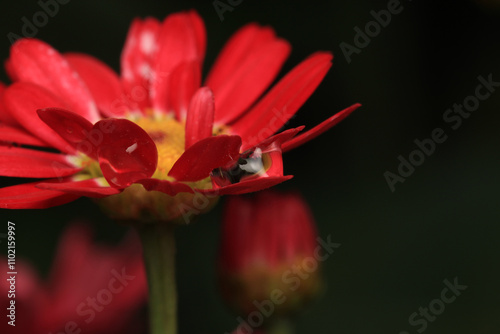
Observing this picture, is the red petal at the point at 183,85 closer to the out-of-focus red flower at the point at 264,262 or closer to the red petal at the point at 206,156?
the out-of-focus red flower at the point at 264,262

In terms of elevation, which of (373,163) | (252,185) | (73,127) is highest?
(373,163)

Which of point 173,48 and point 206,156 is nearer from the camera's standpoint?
point 206,156

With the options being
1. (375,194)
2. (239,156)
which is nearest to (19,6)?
(375,194)

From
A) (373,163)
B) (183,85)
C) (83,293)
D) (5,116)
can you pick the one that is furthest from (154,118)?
(373,163)

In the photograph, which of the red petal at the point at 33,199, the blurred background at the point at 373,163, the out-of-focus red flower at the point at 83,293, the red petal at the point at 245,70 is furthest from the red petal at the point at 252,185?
the blurred background at the point at 373,163

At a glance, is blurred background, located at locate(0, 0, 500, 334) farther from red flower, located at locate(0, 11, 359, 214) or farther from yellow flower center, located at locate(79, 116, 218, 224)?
yellow flower center, located at locate(79, 116, 218, 224)

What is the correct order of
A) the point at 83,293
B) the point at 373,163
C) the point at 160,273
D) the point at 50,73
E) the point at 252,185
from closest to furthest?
the point at 252,185 → the point at 160,273 → the point at 50,73 → the point at 83,293 → the point at 373,163

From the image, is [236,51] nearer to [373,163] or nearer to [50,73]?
[50,73]
